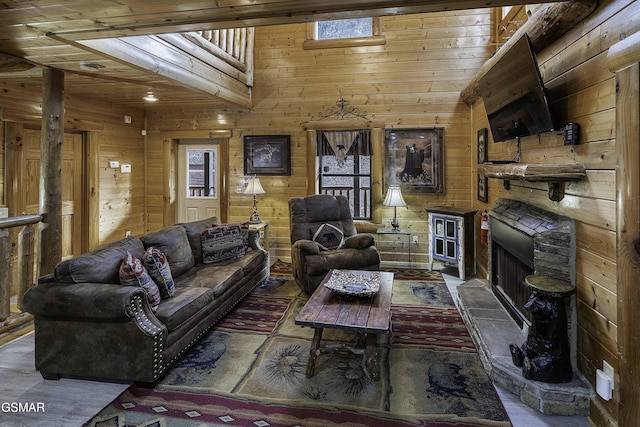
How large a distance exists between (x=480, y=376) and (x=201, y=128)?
5.17 meters

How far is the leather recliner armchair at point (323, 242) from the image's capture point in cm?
394

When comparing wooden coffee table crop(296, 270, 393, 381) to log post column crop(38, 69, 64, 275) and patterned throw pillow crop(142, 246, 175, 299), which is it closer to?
patterned throw pillow crop(142, 246, 175, 299)

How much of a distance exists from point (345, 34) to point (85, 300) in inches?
195

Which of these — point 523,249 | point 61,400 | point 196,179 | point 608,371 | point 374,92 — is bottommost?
point 61,400

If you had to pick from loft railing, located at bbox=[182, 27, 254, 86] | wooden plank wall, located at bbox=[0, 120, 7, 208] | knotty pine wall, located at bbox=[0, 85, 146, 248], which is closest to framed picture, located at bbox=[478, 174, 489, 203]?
loft railing, located at bbox=[182, 27, 254, 86]

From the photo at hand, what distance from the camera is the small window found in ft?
17.5

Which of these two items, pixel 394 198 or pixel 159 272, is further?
pixel 394 198

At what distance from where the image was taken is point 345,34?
556cm

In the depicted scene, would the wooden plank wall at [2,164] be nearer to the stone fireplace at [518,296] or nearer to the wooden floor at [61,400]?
the wooden floor at [61,400]

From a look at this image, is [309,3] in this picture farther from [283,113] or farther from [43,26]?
[283,113]

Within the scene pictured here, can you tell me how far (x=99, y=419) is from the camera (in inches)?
79.0

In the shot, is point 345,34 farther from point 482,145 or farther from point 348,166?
point 482,145

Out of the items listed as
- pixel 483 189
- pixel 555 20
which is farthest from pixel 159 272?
pixel 483 189

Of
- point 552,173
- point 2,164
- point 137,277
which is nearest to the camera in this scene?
point 552,173
